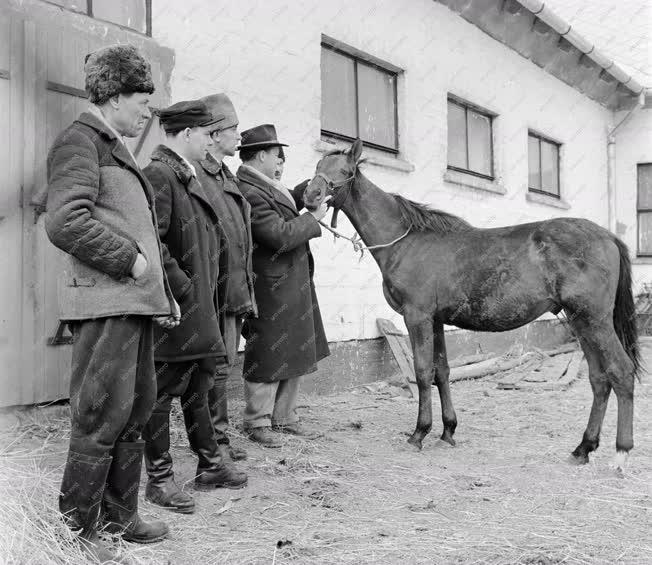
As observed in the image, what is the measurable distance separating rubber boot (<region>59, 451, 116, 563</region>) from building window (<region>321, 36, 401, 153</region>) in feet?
15.4

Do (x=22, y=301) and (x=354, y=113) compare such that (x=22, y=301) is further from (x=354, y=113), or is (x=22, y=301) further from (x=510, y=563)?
(x=354, y=113)

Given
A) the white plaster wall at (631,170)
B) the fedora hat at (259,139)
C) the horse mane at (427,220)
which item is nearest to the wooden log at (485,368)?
the horse mane at (427,220)

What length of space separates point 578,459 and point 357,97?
4.36 m

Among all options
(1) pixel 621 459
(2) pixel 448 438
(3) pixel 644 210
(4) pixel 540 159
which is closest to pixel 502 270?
(2) pixel 448 438

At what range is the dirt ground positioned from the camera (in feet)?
8.54

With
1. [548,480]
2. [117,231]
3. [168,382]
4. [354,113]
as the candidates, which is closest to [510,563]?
[548,480]

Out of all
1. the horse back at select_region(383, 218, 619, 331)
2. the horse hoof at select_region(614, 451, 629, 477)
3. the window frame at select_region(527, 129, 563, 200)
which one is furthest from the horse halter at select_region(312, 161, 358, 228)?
the window frame at select_region(527, 129, 563, 200)

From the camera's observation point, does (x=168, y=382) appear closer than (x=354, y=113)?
Yes

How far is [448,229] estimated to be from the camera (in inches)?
185

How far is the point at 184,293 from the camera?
2.85 m

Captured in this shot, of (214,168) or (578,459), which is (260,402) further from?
(578,459)

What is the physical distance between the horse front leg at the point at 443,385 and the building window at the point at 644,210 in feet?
30.6

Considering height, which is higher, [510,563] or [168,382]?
[168,382]

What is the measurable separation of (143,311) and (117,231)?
0.29 meters
